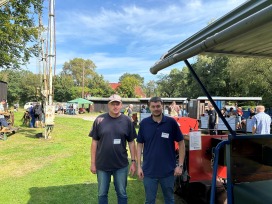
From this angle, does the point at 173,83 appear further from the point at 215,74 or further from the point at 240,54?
the point at 240,54

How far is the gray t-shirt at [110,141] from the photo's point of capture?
3.63m

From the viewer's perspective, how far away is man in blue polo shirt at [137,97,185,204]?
3346 mm

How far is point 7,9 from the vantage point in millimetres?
13938

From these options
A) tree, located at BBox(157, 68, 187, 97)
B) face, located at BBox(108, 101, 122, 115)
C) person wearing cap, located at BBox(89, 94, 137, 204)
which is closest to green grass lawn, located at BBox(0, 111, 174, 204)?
person wearing cap, located at BBox(89, 94, 137, 204)

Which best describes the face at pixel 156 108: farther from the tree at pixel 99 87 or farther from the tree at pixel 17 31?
the tree at pixel 99 87

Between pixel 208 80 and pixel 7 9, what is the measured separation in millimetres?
33469

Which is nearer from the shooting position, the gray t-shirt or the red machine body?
the gray t-shirt

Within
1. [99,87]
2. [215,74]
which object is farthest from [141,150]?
[99,87]

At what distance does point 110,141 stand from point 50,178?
3.46 meters

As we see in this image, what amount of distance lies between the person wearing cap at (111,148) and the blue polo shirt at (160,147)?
15.5 inches

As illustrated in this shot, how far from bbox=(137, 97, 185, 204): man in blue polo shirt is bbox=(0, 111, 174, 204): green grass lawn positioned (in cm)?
170

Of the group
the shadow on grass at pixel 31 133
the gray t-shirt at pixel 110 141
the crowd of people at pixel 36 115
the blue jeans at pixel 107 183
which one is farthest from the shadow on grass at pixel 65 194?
the crowd of people at pixel 36 115

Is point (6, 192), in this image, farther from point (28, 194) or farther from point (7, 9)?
point (7, 9)

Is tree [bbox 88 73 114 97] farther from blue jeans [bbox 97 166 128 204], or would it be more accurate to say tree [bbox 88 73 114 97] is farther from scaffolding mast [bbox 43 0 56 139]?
blue jeans [bbox 97 166 128 204]
